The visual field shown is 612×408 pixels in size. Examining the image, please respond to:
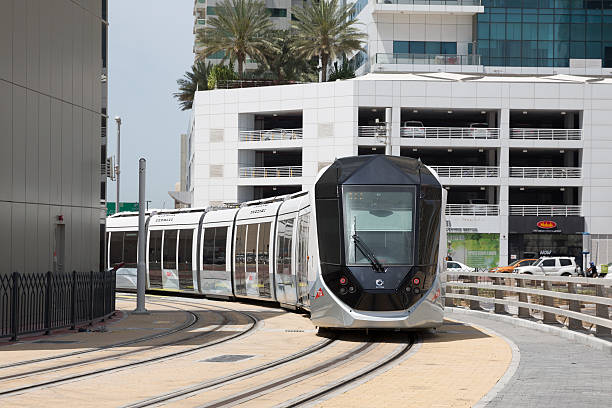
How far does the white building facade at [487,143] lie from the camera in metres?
74.0

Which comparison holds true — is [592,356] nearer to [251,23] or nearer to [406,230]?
[406,230]

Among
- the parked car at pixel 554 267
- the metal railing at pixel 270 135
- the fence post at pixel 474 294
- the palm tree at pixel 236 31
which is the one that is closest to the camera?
the fence post at pixel 474 294

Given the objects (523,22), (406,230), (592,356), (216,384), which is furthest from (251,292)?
(523,22)

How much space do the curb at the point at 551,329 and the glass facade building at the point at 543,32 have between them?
5917 cm

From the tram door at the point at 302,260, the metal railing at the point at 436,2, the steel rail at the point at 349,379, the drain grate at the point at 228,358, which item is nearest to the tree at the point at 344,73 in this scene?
the metal railing at the point at 436,2

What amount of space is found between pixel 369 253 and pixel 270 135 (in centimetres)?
5945

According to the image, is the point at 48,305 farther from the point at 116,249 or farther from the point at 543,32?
the point at 543,32

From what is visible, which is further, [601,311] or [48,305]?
[48,305]

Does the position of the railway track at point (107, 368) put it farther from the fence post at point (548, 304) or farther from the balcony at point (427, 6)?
the balcony at point (427, 6)

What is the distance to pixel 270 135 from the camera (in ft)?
255

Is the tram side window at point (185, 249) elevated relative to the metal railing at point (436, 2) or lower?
lower

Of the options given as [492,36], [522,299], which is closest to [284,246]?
[522,299]

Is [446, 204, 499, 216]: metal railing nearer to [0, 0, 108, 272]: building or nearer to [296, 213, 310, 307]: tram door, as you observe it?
[0, 0, 108, 272]: building

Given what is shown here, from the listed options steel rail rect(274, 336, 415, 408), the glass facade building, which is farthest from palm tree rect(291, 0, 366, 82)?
steel rail rect(274, 336, 415, 408)
